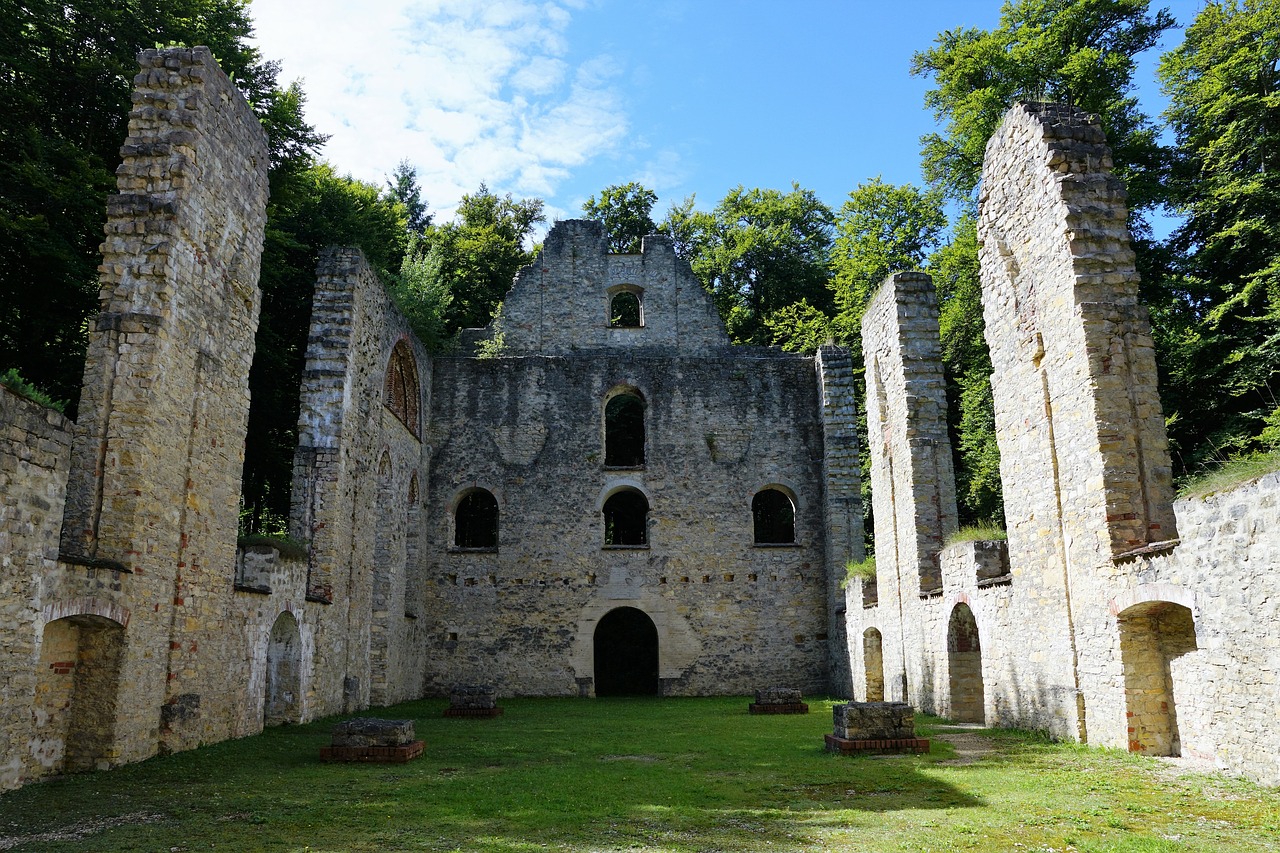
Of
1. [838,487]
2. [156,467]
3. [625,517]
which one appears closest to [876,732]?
[156,467]

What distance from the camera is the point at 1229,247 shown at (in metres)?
17.9

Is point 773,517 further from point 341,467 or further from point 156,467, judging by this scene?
point 156,467

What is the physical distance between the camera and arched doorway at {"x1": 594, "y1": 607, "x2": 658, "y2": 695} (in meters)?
24.3

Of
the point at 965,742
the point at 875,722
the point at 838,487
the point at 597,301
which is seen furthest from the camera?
the point at 597,301

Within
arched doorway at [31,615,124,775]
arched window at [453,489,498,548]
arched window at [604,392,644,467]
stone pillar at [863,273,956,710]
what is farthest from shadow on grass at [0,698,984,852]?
arched window at [604,392,644,467]

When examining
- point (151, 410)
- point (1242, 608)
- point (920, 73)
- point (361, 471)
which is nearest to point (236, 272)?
point (151, 410)

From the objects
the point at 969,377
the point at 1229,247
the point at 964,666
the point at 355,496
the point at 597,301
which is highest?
the point at 597,301

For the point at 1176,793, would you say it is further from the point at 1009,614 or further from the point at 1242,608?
the point at 1009,614

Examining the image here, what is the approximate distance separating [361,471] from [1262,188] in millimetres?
17310

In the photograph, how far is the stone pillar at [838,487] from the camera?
19469 mm

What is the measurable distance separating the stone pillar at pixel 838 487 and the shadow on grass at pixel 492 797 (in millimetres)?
8591

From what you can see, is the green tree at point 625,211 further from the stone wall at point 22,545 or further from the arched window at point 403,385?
the stone wall at point 22,545

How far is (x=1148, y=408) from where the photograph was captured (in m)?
9.36

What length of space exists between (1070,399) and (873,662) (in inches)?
350
